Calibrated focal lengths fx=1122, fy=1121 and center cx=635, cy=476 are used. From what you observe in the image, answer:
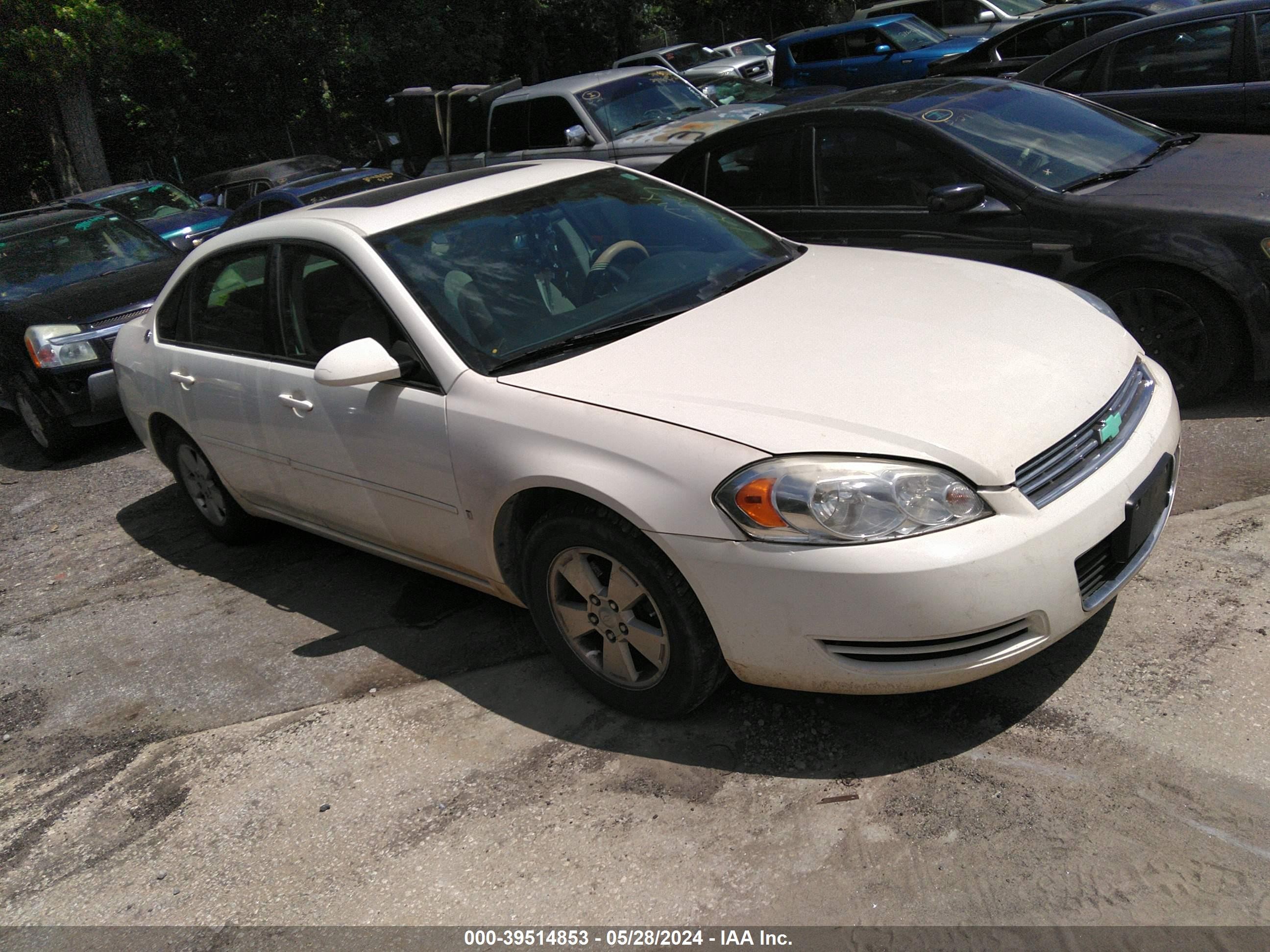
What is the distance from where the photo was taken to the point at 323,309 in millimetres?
4160

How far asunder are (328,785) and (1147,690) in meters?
2.48

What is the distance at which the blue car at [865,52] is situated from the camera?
16297mm

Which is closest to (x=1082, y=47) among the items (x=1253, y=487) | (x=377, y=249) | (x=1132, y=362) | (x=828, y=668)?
(x=1253, y=487)

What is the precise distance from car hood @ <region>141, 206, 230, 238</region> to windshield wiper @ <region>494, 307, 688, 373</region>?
1064 cm

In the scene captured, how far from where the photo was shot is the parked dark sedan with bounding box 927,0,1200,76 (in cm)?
1024

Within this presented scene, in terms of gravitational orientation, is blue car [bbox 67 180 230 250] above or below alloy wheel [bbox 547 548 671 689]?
above

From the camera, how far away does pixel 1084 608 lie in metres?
3.00

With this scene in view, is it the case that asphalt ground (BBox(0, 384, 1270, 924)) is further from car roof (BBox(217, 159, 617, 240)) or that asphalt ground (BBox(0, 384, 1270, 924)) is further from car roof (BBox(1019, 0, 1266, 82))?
car roof (BBox(1019, 0, 1266, 82))

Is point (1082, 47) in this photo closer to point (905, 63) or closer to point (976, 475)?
point (976, 475)

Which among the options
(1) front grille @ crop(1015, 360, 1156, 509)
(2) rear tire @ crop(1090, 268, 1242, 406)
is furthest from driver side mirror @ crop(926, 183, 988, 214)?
(1) front grille @ crop(1015, 360, 1156, 509)

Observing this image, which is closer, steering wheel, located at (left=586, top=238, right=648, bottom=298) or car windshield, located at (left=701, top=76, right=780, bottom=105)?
steering wheel, located at (left=586, top=238, right=648, bottom=298)

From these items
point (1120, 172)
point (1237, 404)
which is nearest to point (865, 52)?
point (1120, 172)

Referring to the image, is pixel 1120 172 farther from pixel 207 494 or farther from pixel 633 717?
pixel 207 494

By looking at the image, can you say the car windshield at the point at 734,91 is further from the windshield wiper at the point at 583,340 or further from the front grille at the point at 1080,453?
the front grille at the point at 1080,453
